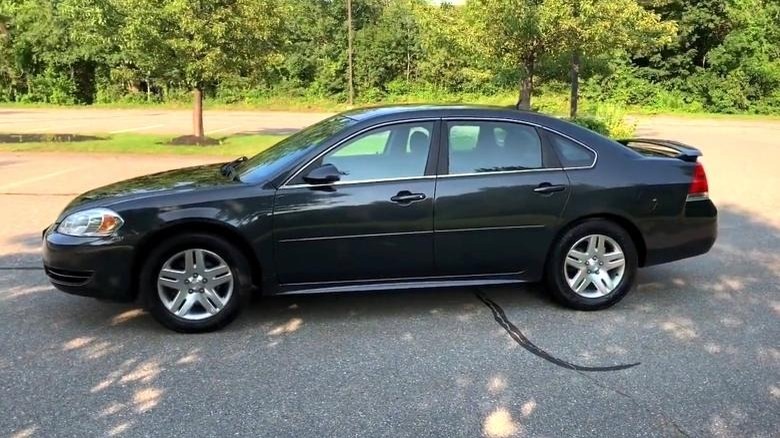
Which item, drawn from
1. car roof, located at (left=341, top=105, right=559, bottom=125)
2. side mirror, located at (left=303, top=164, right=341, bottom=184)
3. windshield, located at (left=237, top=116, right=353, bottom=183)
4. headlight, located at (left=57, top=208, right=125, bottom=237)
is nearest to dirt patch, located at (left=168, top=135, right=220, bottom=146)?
windshield, located at (left=237, top=116, right=353, bottom=183)

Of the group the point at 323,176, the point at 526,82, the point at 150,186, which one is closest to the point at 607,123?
the point at 526,82

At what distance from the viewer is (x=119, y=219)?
4480mm

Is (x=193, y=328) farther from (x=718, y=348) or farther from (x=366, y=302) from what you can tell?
(x=718, y=348)

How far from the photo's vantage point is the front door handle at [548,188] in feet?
16.1

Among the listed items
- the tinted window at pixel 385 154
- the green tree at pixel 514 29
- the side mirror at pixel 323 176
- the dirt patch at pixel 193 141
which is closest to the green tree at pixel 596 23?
the green tree at pixel 514 29

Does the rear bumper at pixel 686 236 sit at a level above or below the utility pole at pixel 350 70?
below

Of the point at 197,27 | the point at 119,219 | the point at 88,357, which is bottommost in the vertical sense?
the point at 88,357

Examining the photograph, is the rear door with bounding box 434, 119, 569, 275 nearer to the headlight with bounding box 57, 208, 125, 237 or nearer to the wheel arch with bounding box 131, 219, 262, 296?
the wheel arch with bounding box 131, 219, 262, 296

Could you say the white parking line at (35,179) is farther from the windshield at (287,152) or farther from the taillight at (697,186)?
the taillight at (697,186)

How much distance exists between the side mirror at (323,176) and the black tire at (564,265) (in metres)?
1.74

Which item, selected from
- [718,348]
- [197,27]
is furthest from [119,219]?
[197,27]

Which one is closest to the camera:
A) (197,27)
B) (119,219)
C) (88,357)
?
(88,357)

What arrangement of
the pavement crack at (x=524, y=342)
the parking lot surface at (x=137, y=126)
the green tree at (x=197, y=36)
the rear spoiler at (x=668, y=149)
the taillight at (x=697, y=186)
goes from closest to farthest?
the pavement crack at (x=524, y=342)
the taillight at (x=697, y=186)
the rear spoiler at (x=668, y=149)
the green tree at (x=197, y=36)
the parking lot surface at (x=137, y=126)

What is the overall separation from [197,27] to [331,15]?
29.7 metres
